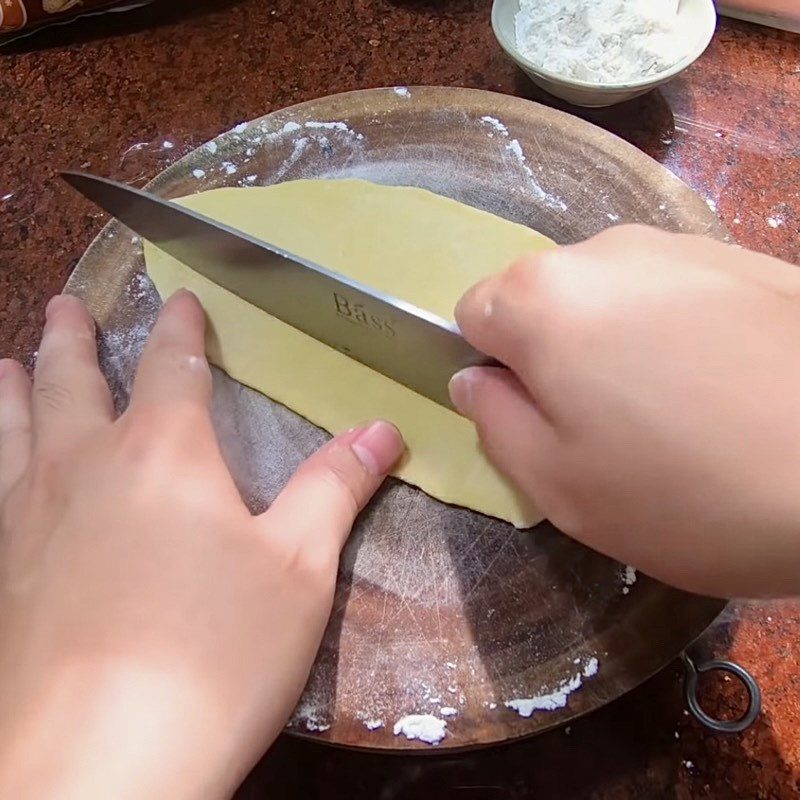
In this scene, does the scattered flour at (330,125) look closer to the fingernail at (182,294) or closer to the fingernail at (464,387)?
the fingernail at (182,294)

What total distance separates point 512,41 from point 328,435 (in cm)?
54

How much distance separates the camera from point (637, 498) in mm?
492

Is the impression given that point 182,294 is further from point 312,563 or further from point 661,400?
point 661,400

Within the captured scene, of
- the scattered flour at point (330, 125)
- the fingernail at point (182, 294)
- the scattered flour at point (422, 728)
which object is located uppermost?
the scattered flour at point (330, 125)

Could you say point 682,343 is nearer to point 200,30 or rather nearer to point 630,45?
point 630,45

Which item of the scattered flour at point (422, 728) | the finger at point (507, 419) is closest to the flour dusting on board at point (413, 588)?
the scattered flour at point (422, 728)

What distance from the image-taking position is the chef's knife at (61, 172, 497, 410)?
640 mm

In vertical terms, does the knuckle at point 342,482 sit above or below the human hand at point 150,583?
below

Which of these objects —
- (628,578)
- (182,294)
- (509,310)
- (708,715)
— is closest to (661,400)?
(509,310)

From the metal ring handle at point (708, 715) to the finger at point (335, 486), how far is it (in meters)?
0.29

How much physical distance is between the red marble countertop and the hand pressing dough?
7.5 inches

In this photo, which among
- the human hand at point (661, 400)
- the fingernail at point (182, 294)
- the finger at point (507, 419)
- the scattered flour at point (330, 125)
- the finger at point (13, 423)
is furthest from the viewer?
the scattered flour at point (330, 125)

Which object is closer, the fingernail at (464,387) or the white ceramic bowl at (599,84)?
the fingernail at (464,387)

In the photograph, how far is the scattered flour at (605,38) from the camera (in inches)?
36.2
